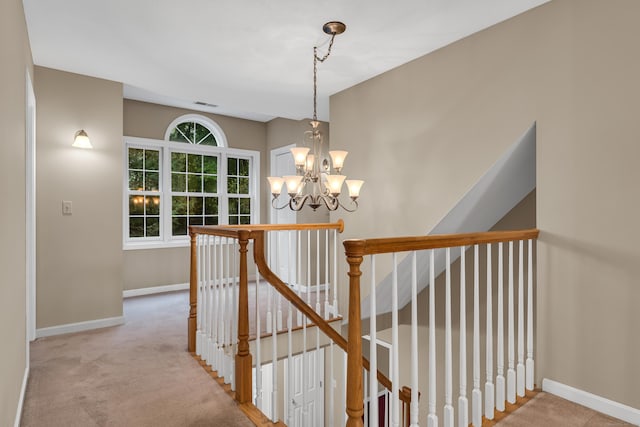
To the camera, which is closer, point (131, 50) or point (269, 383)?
point (131, 50)

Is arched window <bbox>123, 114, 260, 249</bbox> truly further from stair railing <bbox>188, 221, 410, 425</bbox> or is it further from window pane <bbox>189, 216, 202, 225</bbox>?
stair railing <bbox>188, 221, 410, 425</bbox>

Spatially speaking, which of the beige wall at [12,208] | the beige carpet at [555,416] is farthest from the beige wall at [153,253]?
the beige carpet at [555,416]

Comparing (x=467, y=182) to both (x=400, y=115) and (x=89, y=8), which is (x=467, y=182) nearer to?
(x=400, y=115)

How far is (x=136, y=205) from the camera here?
A: 513 centimetres

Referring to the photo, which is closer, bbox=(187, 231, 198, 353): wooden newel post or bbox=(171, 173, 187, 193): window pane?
bbox=(187, 231, 198, 353): wooden newel post

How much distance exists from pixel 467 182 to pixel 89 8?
2.89 metres

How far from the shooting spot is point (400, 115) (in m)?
3.34

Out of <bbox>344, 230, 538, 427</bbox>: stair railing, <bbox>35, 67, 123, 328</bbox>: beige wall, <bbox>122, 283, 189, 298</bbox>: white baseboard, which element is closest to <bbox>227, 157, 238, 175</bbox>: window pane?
<bbox>122, 283, 189, 298</bbox>: white baseboard

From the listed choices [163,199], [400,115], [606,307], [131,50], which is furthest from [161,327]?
[606,307]

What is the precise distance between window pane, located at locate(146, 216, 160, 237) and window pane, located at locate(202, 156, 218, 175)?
3.28 ft

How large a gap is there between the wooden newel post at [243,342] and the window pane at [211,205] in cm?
351

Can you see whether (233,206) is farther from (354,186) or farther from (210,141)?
(354,186)

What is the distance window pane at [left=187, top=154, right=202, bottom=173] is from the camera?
18.0ft

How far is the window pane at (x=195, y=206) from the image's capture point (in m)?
5.52
